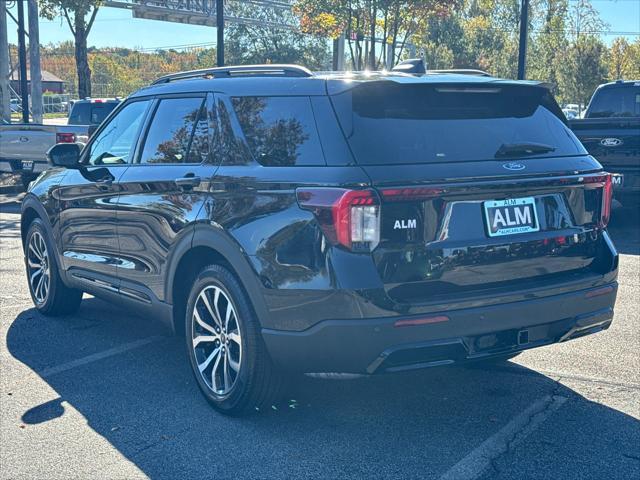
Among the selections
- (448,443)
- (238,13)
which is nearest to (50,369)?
(448,443)

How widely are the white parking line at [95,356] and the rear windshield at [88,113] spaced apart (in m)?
12.1

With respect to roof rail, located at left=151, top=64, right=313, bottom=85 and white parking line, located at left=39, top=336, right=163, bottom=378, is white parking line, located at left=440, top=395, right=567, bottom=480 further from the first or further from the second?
white parking line, located at left=39, top=336, right=163, bottom=378

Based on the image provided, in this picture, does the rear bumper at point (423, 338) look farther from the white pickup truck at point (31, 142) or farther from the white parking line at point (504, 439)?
the white pickup truck at point (31, 142)

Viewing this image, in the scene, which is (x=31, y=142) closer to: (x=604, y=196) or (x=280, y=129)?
(x=280, y=129)

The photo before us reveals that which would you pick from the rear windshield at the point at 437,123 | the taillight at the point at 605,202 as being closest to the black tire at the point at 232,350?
the rear windshield at the point at 437,123

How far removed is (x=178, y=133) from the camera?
510cm

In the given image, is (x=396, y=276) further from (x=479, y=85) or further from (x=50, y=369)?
(x=50, y=369)

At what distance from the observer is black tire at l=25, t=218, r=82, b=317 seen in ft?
21.7

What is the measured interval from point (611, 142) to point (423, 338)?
752 cm

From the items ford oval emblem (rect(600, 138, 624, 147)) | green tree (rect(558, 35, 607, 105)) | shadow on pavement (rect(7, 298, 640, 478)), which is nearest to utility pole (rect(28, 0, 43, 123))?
ford oval emblem (rect(600, 138, 624, 147))

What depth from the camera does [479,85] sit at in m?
4.33

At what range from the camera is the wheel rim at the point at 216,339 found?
176 inches

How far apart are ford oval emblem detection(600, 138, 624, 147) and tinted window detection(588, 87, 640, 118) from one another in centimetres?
202

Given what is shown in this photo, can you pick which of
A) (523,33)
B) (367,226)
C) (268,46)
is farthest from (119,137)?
(268,46)
